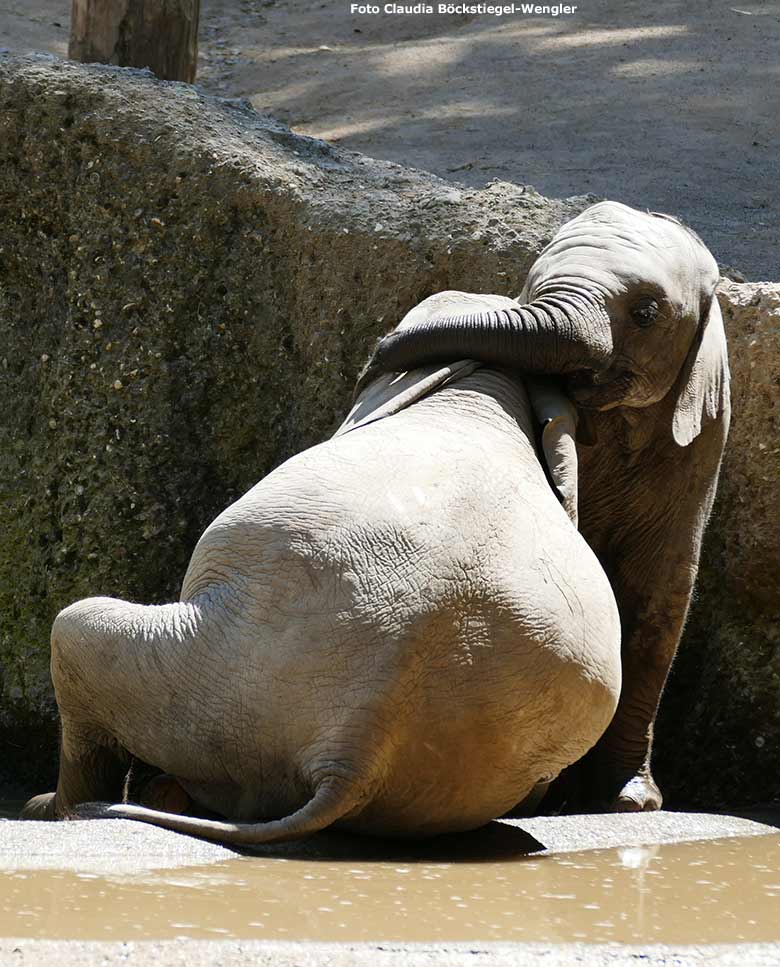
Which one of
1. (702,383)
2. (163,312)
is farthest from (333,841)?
(163,312)

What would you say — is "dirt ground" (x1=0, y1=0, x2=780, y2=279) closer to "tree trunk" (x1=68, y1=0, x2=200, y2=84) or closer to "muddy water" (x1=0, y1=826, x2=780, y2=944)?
"tree trunk" (x1=68, y1=0, x2=200, y2=84)

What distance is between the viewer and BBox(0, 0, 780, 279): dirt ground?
997 cm

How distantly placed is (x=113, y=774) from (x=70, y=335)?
6.75 feet

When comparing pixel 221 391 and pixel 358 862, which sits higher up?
pixel 221 391

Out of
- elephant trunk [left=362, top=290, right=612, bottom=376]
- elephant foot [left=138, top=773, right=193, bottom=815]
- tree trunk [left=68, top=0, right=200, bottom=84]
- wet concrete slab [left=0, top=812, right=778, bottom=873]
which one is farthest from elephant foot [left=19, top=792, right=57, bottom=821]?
tree trunk [left=68, top=0, right=200, bottom=84]

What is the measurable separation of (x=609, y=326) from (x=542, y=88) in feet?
28.1

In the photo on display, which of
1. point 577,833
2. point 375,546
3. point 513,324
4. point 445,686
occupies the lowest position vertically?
point 577,833

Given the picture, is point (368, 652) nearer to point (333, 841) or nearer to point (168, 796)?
point (333, 841)

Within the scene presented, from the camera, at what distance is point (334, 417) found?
5.35m

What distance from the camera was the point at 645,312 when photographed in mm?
4102

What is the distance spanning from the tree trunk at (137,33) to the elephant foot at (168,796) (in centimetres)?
381

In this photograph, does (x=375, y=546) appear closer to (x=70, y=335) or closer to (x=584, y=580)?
(x=584, y=580)

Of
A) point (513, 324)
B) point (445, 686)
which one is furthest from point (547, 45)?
point (445, 686)

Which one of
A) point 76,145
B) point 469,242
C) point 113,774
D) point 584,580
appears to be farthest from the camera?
point 76,145
